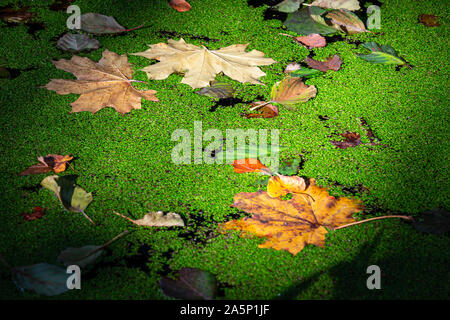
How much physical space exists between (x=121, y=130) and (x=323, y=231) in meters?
0.77

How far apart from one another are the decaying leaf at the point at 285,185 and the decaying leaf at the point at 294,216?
1 cm

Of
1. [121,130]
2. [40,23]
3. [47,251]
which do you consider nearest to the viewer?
[47,251]

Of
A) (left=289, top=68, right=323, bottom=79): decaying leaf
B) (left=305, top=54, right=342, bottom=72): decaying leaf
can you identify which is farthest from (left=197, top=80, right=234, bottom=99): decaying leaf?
(left=305, top=54, right=342, bottom=72): decaying leaf

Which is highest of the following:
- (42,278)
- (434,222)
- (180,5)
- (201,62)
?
(180,5)

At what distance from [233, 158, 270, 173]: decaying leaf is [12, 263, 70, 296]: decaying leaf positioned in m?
0.59

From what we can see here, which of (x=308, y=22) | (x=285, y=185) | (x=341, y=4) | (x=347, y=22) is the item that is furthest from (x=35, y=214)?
(x=341, y=4)

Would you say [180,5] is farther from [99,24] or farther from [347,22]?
[347,22]

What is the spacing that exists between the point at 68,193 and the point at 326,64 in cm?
117

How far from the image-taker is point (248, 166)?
1222mm

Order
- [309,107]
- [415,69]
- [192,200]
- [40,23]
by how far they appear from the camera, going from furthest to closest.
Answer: [40,23]
[415,69]
[309,107]
[192,200]

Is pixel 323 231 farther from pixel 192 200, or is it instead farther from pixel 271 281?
pixel 192 200

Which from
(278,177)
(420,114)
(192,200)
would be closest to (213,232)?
(192,200)

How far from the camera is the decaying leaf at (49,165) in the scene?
3.82 feet
